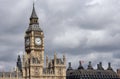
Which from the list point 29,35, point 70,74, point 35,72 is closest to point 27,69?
point 35,72

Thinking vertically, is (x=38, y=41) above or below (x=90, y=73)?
above

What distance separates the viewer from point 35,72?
13988cm

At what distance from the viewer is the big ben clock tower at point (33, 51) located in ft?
458

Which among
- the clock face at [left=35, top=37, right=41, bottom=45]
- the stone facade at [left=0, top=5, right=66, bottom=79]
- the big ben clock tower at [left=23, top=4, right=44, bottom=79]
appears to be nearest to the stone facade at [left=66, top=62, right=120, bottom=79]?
the stone facade at [left=0, top=5, right=66, bottom=79]

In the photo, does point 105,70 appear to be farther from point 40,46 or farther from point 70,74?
point 40,46

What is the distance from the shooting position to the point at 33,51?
143250mm

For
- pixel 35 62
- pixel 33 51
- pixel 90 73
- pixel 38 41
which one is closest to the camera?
pixel 35 62

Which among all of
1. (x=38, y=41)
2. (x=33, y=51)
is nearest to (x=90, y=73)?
(x=38, y=41)

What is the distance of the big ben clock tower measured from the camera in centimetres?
13975

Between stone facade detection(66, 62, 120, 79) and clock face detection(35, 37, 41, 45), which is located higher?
clock face detection(35, 37, 41, 45)

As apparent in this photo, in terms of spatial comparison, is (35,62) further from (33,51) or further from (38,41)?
(38,41)

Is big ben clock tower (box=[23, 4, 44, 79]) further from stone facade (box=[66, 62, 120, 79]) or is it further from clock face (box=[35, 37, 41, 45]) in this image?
stone facade (box=[66, 62, 120, 79])

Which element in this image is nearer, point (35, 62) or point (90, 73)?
point (35, 62)

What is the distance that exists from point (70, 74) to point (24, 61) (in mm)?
41948
